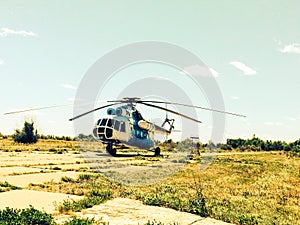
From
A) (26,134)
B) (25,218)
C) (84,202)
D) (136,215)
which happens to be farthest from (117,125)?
(26,134)

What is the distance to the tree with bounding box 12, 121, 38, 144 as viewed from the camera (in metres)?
36.5

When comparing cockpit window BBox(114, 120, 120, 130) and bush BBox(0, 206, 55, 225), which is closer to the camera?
bush BBox(0, 206, 55, 225)

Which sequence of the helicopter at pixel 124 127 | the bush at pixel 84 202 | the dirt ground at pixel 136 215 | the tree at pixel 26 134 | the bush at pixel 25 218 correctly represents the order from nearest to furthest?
the bush at pixel 25 218 < the dirt ground at pixel 136 215 < the bush at pixel 84 202 < the helicopter at pixel 124 127 < the tree at pixel 26 134

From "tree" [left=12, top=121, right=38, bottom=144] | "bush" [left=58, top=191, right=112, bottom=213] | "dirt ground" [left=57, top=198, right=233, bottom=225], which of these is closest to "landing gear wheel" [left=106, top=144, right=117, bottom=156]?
"bush" [left=58, top=191, right=112, bottom=213]

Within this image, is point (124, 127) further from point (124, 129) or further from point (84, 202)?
point (84, 202)

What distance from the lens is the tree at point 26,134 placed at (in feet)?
120

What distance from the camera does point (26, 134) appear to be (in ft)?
120

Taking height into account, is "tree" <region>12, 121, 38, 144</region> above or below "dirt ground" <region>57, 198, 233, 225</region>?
above

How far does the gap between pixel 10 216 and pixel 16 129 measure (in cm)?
3557

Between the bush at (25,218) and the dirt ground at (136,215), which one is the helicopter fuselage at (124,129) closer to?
the dirt ground at (136,215)

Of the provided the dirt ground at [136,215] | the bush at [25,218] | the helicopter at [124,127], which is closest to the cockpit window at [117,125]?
the helicopter at [124,127]

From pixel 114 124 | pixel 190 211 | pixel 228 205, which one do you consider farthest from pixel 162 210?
pixel 114 124

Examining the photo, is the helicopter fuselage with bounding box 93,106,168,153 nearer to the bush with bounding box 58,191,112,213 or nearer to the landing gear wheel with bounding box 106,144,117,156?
the landing gear wheel with bounding box 106,144,117,156

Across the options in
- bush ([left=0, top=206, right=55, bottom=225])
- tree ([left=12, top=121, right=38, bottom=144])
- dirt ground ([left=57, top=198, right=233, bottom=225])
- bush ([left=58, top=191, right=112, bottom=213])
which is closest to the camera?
bush ([left=0, top=206, right=55, bottom=225])
